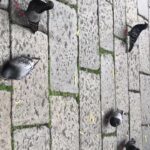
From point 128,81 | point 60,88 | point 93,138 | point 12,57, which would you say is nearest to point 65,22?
point 60,88

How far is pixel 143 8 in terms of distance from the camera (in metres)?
4.12

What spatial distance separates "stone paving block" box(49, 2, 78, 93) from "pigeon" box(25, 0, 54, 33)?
0.74ft

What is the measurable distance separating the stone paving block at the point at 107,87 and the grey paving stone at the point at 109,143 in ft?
0.18

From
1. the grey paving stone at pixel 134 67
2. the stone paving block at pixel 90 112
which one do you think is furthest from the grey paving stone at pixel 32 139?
the grey paving stone at pixel 134 67

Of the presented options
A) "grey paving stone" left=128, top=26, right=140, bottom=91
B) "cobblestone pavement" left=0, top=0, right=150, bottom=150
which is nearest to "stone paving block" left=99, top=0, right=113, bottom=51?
"cobblestone pavement" left=0, top=0, right=150, bottom=150

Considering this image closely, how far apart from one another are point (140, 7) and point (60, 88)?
177 cm

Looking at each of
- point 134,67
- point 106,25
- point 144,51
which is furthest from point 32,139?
point 144,51

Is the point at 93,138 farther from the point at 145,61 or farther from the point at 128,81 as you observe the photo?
the point at 145,61

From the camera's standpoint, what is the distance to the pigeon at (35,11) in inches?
85.0

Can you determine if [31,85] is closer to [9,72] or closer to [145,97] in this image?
[9,72]

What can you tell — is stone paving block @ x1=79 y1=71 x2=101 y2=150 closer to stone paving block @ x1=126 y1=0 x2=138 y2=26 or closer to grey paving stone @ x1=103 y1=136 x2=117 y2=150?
grey paving stone @ x1=103 y1=136 x2=117 y2=150

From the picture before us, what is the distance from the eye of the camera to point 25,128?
7.28ft

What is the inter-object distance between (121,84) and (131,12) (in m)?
0.70

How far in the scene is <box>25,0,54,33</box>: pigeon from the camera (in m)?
2.16
